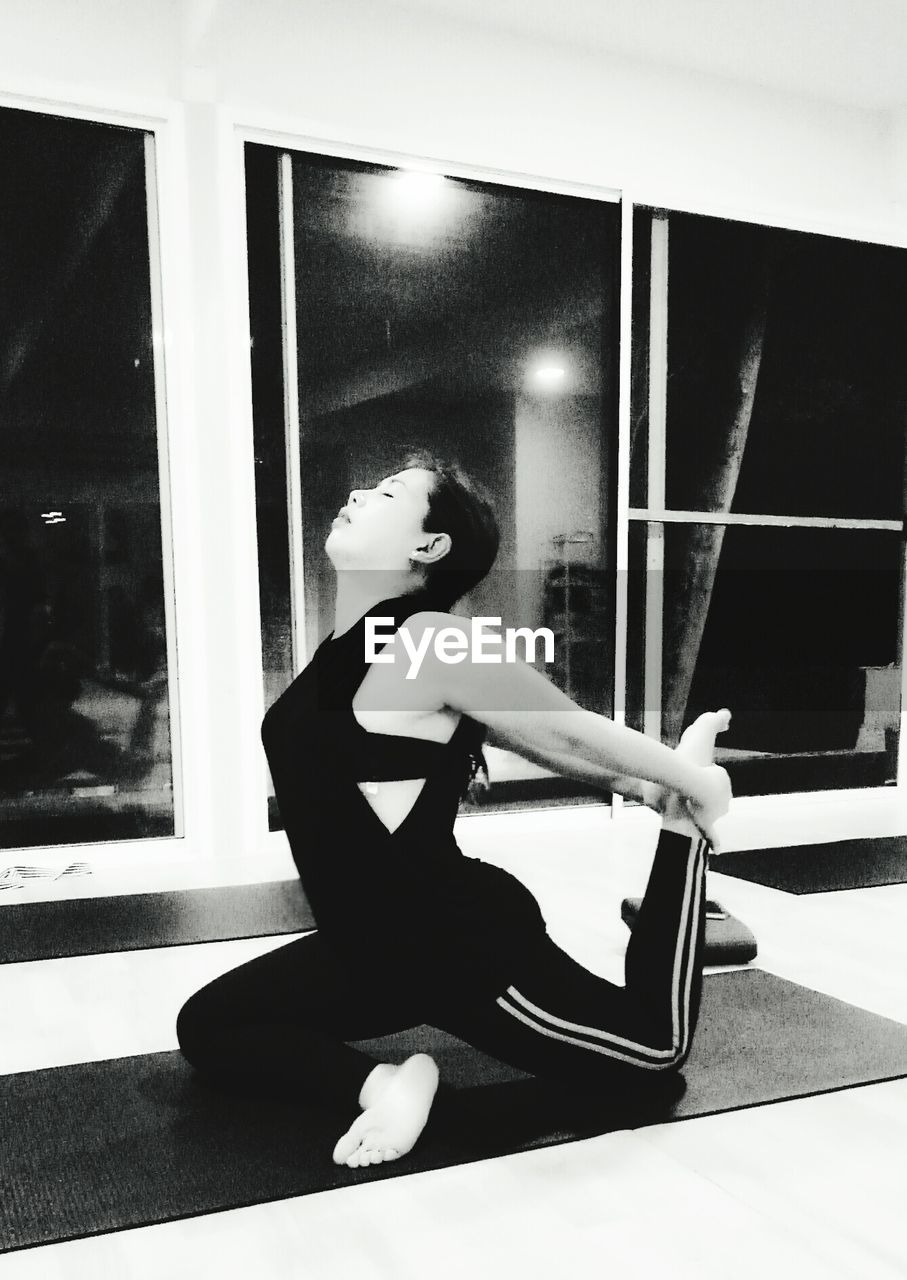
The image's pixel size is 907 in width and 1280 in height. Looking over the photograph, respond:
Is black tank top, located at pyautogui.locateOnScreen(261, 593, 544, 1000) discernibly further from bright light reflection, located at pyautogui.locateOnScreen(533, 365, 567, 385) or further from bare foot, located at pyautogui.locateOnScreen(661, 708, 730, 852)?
bright light reflection, located at pyautogui.locateOnScreen(533, 365, 567, 385)

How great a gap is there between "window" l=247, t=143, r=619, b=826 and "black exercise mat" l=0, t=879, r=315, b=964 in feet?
2.70

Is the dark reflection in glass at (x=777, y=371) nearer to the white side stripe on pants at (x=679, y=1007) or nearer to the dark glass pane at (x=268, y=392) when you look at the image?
the dark glass pane at (x=268, y=392)

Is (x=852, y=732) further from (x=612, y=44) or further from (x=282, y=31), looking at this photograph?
(x=282, y=31)

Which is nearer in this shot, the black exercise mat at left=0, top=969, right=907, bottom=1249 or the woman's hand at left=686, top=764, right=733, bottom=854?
the black exercise mat at left=0, top=969, right=907, bottom=1249

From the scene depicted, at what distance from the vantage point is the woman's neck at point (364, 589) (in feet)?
4.75

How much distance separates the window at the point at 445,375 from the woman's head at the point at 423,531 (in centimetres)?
205

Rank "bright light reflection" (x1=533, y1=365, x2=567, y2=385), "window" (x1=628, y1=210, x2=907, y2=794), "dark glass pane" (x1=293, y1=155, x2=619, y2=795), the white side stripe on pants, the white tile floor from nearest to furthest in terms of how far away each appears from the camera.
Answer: the white tile floor, the white side stripe on pants, "dark glass pane" (x1=293, y1=155, x2=619, y2=795), "bright light reflection" (x1=533, y1=365, x2=567, y2=385), "window" (x1=628, y1=210, x2=907, y2=794)

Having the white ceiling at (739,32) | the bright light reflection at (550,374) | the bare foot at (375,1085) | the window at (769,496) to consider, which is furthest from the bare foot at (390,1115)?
the white ceiling at (739,32)

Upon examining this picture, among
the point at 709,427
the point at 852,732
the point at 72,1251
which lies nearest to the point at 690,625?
the point at 709,427

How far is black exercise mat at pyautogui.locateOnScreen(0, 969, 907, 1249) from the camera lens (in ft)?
4.17

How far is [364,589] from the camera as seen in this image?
1457mm

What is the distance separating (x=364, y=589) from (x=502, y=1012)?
0.60 metres

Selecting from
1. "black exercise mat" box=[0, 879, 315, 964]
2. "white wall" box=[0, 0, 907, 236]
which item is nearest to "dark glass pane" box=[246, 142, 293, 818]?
"white wall" box=[0, 0, 907, 236]

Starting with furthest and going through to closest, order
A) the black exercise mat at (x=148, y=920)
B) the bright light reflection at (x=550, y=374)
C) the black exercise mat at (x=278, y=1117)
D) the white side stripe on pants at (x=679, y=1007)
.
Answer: the bright light reflection at (x=550, y=374) < the black exercise mat at (x=148, y=920) < the white side stripe on pants at (x=679, y=1007) < the black exercise mat at (x=278, y=1117)
